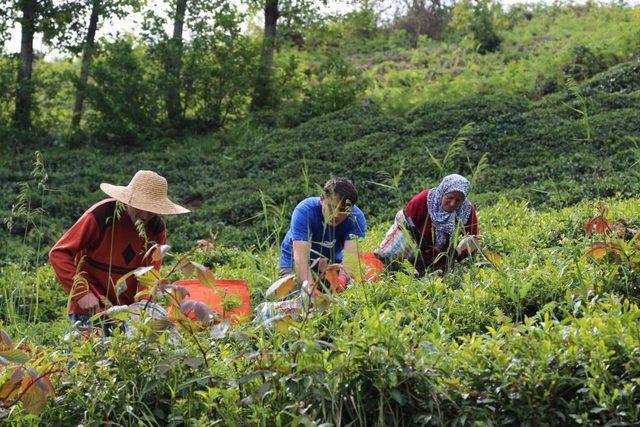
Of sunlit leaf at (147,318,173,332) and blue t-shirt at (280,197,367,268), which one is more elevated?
sunlit leaf at (147,318,173,332)

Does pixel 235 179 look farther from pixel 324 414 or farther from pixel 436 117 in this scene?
pixel 324 414

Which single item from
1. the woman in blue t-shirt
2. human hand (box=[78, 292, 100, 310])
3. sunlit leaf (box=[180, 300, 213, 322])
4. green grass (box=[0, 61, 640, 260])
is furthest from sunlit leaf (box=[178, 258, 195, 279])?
green grass (box=[0, 61, 640, 260])

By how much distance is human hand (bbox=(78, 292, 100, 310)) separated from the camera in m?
5.23

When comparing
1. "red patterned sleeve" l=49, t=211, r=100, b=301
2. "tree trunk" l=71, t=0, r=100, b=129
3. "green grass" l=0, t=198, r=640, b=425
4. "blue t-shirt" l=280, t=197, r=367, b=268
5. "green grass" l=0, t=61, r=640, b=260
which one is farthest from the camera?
"tree trunk" l=71, t=0, r=100, b=129

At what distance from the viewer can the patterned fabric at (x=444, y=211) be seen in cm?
637

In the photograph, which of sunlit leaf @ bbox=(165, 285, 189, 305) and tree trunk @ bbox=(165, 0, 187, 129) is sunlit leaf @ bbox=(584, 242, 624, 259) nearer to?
sunlit leaf @ bbox=(165, 285, 189, 305)

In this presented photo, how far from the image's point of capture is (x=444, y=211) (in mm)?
6477

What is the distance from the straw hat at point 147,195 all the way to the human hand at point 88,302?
600mm

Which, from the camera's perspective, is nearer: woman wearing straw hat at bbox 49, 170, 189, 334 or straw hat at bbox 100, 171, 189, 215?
woman wearing straw hat at bbox 49, 170, 189, 334

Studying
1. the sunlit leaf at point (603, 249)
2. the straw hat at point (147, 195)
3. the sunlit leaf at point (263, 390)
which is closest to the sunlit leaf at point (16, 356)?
the sunlit leaf at point (263, 390)

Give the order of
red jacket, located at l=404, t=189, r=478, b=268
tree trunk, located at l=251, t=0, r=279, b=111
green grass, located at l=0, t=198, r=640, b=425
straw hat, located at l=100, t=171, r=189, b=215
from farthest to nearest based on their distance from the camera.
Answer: tree trunk, located at l=251, t=0, r=279, b=111
red jacket, located at l=404, t=189, r=478, b=268
straw hat, located at l=100, t=171, r=189, b=215
green grass, located at l=0, t=198, r=640, b=425

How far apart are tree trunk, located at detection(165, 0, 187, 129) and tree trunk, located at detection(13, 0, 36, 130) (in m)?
2.80

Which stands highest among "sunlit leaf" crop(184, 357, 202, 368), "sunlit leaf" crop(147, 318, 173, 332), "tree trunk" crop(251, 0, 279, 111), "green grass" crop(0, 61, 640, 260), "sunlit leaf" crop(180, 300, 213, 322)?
"tree trunk" crop(251, 0, 279, 111)

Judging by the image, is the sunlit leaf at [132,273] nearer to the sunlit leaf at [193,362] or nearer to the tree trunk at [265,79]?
the sunlit leaf at [193,362]
